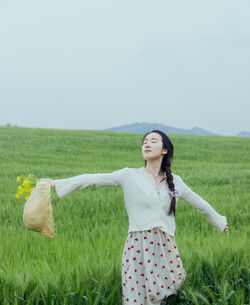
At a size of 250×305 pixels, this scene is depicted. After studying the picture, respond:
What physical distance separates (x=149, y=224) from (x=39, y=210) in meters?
0.80

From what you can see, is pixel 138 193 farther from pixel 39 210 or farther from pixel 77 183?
pixel 39 210

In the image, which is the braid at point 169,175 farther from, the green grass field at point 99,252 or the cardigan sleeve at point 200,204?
the green grass field at point 99,252

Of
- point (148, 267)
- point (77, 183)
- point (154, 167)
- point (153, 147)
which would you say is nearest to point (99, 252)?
point (148, 267)

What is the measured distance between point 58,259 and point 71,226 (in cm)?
151

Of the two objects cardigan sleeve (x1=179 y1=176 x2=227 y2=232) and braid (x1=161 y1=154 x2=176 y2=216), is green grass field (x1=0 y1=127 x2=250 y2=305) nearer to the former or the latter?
cardigan sleeve (x1=179 y1=176 x2=227 y2=232)

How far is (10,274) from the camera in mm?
3094

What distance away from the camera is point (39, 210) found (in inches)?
110

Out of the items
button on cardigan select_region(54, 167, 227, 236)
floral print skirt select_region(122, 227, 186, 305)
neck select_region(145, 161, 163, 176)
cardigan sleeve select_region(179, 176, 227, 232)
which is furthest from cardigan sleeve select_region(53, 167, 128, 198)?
cardigan sleeve select_region(179, 176, 227, 232)

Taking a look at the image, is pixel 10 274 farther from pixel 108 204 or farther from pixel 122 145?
pixel 122 145

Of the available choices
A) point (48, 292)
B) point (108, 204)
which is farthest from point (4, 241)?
point (108, 204)

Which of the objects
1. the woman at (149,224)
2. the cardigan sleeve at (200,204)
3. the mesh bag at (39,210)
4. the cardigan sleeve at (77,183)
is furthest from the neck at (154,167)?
the mesh bag at (39,210)

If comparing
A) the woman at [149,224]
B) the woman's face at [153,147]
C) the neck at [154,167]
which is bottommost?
the woman at [149,224]

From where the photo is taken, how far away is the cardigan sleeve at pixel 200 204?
3.14 meters

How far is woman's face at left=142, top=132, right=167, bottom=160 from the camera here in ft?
9.73
